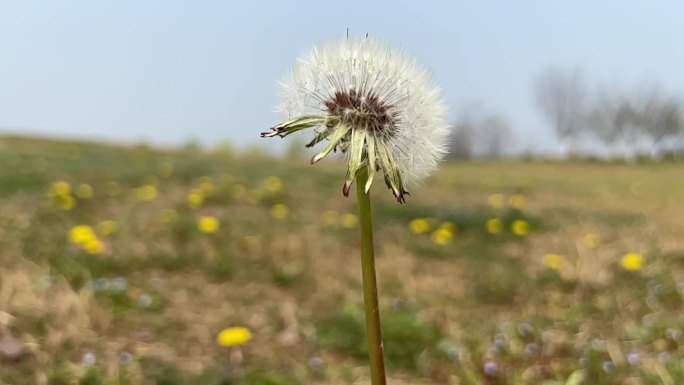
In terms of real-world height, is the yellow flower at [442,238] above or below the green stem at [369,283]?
below

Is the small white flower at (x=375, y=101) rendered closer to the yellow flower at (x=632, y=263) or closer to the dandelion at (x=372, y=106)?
the dandelion at (x=372, y=106)

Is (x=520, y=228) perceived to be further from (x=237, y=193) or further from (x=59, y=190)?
(x=59, y=190)

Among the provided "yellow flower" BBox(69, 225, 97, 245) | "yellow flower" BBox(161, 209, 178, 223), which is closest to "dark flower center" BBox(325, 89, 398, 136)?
"yellow flower" BBox(69, 225, 97, 245)

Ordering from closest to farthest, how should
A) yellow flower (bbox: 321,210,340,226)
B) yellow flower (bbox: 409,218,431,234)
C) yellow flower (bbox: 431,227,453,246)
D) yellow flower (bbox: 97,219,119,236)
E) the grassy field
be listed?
the grassy field < yellow flower (bbox: 97,219,119,236) < yellow flower (bbox: 431,227,453,246) < yellow flower (bbox: 409,218,431,234) < yellow flower (bbox: 321,210,340,226)

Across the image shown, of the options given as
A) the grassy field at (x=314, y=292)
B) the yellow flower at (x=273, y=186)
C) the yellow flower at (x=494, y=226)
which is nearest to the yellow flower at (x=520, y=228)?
the grassy field at (x=314, y=292)

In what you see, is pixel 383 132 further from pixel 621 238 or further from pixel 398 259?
pixel 621 238

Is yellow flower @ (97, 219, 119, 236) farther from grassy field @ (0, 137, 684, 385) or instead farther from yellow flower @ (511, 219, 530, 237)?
yellow flower @ (511, 219, 530, 237)
